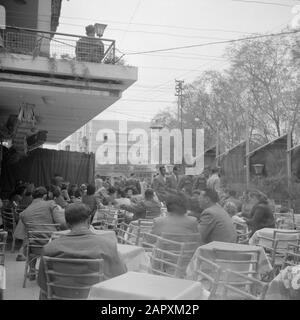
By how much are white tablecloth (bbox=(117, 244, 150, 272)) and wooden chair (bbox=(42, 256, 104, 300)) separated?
4.04 ft

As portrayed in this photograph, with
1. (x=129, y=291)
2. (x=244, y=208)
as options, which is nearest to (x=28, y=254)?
(x=129, y=291)

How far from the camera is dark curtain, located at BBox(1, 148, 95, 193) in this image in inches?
613

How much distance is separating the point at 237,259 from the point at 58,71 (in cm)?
623

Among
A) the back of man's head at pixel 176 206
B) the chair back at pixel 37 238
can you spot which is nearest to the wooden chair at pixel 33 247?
the chair back at pixel 37 238

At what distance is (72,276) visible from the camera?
3105mm

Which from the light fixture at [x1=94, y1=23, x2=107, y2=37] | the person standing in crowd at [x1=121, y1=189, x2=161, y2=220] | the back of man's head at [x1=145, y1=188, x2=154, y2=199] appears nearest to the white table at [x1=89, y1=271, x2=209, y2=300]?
the person standing in crowd at [x1=121, y1=189, x2=161, y2=220]

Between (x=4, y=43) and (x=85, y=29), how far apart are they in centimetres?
201

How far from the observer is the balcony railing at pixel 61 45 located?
934 centimetres

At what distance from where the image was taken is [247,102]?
28031 mm

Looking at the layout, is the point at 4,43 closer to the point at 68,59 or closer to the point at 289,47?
the point at 68,59

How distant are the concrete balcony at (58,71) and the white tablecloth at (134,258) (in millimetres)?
5541

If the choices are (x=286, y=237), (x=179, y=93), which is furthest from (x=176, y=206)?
(x=179, y=93)

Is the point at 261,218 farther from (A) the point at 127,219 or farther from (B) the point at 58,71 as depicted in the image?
(B) the point at 58,71

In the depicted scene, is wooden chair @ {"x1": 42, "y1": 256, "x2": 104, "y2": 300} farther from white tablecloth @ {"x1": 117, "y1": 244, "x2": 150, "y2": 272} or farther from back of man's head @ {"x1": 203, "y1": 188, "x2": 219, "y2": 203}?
back of man's head @ {"x1": 203, "y1": 188, "x2": 219, "y2": 203}
